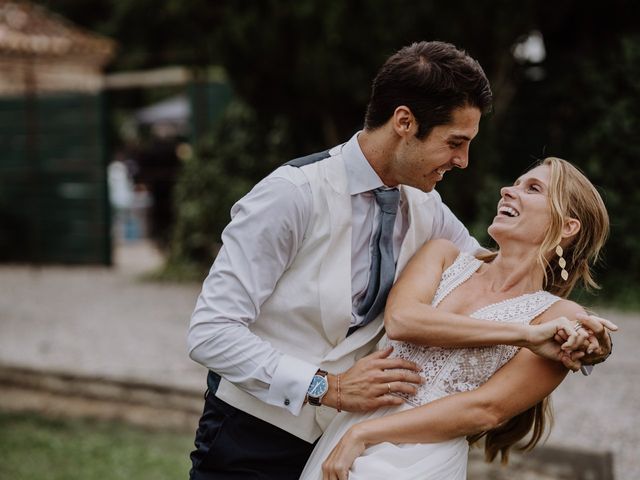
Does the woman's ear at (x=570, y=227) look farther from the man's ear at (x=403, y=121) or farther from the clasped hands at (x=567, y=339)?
the man's ear at (x=403, y=121)

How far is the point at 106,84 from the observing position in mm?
13727

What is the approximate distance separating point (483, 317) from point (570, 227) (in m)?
0.35

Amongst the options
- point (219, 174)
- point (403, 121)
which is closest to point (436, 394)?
point (403, 121)

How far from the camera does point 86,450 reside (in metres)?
5.56

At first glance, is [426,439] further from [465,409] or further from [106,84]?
[106,84]

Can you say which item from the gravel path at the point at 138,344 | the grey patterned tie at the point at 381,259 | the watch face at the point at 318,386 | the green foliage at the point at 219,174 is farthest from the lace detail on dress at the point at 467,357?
the green foliage at the point at 219,174

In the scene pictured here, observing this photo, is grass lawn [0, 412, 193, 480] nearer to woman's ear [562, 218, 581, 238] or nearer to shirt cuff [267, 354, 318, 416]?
shirt cuff [267, 354, 318, 416]

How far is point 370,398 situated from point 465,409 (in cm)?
24

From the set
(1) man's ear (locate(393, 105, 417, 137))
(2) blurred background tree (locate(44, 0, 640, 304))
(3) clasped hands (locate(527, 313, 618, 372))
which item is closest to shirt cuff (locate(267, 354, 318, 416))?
(3) clasped hands (locate(527, 313, 618, 372))

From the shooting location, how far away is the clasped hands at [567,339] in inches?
85.0

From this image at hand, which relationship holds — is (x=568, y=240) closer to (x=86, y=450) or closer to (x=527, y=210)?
(x=527, y=210)

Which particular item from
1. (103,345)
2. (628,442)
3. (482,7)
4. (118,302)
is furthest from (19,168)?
(628,442)

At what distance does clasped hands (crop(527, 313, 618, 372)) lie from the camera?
7.09 ft

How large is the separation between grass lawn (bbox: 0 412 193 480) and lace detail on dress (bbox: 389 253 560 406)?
2965 mm
